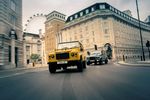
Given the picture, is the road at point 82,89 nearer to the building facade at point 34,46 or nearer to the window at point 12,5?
the window at point 12,5

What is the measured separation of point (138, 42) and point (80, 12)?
114ft

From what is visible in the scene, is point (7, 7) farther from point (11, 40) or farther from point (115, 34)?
point (115, 34)

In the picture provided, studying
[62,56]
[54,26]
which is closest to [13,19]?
[62,56]

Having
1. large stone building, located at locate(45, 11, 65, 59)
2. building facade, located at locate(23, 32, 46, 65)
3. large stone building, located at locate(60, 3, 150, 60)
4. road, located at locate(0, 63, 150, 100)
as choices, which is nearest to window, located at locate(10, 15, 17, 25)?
road, located at locate(0, 63, 150, 100)

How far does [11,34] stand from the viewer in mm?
25859

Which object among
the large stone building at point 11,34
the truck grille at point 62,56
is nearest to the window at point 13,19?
the large stone building at point 11,34

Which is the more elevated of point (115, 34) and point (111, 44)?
point (115, 34)

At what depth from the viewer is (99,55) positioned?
20.1 m

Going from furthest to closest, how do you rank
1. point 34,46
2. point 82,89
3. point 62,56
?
1. point 34,46
2. point 62,56
3. point 82,89

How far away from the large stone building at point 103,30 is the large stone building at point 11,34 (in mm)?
27425

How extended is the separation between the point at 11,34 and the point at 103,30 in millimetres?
33107

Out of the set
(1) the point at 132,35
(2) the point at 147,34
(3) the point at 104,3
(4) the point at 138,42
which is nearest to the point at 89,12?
(3) the point at 104,3

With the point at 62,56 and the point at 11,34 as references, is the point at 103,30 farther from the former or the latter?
the point at 62,56

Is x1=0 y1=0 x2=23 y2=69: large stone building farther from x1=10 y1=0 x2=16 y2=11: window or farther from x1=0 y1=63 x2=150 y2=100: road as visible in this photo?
x1=0 y1=63 x2=150 y2=100: road
